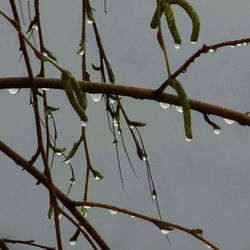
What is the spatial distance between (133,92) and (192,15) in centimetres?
11

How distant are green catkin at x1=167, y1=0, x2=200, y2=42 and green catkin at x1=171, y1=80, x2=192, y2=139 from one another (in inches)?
3.5

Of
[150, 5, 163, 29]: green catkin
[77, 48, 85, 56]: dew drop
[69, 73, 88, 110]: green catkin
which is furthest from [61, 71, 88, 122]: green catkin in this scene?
[77, 48, 85, 56]: dew drop

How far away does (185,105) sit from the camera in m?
0.63

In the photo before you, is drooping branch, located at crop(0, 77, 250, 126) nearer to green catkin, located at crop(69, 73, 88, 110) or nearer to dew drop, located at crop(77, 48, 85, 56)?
green catkin, located at crop(69, 73, 88, 110)

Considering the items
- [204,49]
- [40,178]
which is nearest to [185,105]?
[204,49]

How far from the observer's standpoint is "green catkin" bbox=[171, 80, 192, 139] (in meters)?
0.62

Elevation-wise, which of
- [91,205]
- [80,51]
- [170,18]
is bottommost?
[91,205]

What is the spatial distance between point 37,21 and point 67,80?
1.13 ft

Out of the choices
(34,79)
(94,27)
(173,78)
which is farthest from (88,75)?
(173,78)

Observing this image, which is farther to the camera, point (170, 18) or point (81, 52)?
point (81, 52)

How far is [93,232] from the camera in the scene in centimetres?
73

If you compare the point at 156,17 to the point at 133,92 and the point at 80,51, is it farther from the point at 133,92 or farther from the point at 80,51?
the point at 80,51

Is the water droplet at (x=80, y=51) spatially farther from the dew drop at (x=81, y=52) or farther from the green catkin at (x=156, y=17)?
the green catkin at (x=156, y=17)

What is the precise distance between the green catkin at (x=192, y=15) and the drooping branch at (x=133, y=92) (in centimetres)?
7
